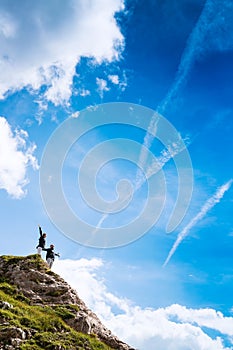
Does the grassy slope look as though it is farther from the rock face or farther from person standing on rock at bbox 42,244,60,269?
person standing on rock at bbox 42,244,60,269

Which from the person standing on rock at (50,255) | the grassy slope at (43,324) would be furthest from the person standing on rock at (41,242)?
the grassy slope at (43,324)

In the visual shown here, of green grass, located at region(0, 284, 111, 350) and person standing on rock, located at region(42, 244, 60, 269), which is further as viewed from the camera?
person standing on rock, located at region(42, 244, 60, 269)

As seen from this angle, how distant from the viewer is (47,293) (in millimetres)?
32188

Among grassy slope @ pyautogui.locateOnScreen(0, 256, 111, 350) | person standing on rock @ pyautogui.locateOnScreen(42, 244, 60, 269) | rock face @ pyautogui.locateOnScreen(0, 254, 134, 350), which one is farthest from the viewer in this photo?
person standing on rock @ pyautogui.locateOnScreen(42, 244, 60, 269)

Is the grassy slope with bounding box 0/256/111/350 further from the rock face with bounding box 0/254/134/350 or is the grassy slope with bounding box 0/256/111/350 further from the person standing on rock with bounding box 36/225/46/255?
the person standing on rock with bounding box 36/225/46/255

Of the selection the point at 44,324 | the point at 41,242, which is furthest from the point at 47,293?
the point at 41,242

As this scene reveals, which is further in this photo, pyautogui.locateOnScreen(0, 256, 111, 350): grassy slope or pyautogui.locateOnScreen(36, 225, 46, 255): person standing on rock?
pyautogui.locateOnScreen(36, 225, 46, 255): person standing on rock

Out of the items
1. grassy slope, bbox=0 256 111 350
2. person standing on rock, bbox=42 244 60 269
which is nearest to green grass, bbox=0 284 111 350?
grassy slope, bbox=0 256 111 350

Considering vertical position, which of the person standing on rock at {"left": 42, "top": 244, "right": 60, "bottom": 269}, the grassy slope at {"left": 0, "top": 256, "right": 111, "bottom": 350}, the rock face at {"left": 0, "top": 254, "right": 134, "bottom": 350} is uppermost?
the person standing on rock at {"left": 42, "top": 244, "right": 60, "bottom": 269}

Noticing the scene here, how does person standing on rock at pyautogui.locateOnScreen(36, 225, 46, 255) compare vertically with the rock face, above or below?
above

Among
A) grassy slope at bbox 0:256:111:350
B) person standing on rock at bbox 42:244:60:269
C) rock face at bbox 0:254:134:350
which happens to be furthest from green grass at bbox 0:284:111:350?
person standing on rock at bbox 42:244:60:269

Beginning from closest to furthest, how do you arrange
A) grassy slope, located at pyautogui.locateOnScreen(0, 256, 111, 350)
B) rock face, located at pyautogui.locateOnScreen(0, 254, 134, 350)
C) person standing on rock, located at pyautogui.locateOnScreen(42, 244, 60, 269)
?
grassy slope, located at pyautogui.locateOnScreen(0, 256, 111, 350) < rock face, located at pyautogui.locateOnScreen(0, 254, 134, 350) < person standing on rock, located at pyautogui.locateOnScreen(42, 244, 60, 269)

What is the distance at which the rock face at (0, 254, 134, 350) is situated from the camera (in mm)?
29984

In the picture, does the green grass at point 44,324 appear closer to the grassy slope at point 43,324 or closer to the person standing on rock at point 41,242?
the grassy slope at point 43,324
